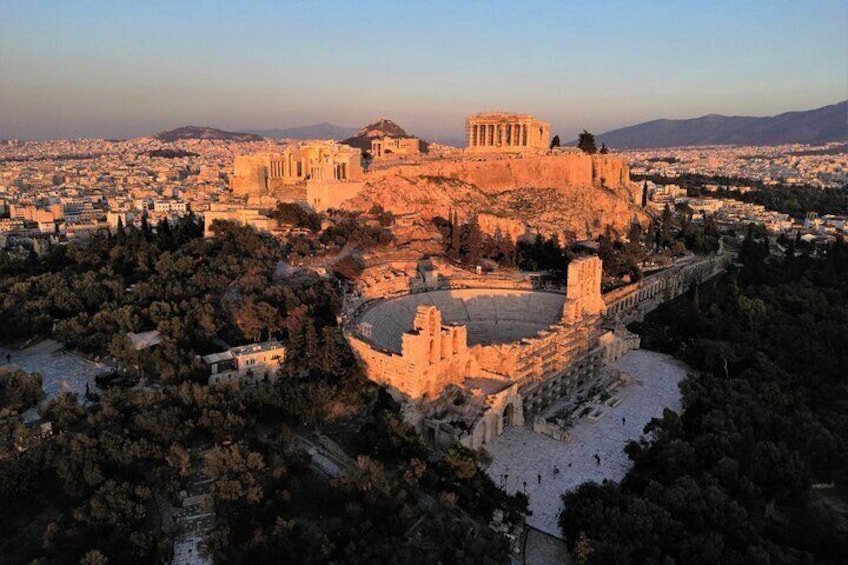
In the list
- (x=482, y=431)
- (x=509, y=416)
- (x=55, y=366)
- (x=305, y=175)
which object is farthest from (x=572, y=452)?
(x=305, y=175)

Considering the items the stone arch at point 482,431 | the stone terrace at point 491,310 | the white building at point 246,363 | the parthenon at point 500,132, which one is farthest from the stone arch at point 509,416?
the parthenon at point 500,132

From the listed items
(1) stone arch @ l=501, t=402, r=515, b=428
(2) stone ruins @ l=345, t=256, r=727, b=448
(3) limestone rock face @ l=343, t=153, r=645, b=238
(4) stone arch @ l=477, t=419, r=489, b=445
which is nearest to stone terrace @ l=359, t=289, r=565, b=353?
(2) stone ruins @ l=345, t=256, r=727, b=448

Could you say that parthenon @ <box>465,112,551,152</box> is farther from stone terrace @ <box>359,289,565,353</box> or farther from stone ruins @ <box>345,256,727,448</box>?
stone terrace @ <box>359,289,565,353</box>


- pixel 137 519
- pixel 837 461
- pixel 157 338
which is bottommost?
pixel 837 461

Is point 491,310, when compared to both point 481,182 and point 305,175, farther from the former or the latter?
point 305,175

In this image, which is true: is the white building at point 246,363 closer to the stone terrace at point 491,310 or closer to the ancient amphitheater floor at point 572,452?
the stone terrace at point 491,310

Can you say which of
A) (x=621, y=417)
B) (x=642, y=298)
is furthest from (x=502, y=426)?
(x=642, y=298)

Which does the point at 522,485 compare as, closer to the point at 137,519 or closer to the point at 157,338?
the point at 137,519
